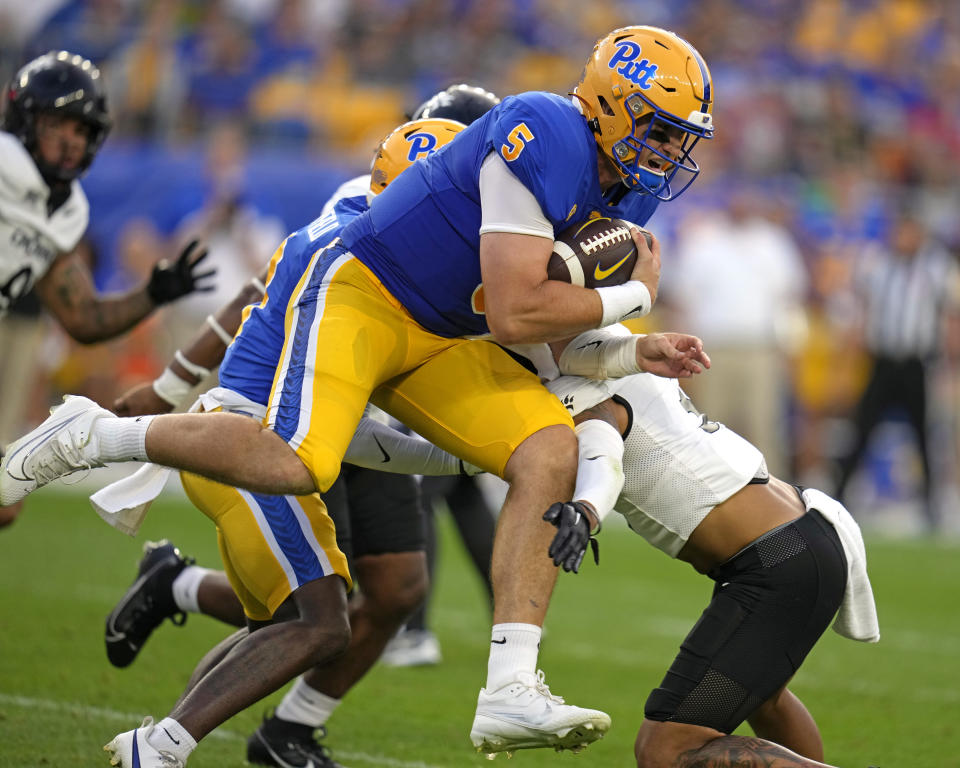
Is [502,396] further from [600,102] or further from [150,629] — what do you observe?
[150,629]

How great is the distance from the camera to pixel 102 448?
3516 mm

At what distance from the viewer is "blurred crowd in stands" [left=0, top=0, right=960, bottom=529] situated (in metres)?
11.2

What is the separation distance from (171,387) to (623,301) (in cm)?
157

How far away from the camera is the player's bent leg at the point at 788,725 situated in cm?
370

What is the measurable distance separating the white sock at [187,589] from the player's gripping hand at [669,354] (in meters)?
1.75

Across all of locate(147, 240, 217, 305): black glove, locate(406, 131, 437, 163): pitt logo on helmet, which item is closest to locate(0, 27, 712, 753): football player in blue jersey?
locate(406, 131, 437, 163): pitt logo on helmet

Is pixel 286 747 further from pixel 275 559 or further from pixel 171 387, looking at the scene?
pixel 171 387

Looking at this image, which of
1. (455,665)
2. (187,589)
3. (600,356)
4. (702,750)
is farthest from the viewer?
(455,665)

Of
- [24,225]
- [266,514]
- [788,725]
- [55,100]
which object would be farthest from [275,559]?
[55,100]

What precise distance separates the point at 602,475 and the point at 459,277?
66cm

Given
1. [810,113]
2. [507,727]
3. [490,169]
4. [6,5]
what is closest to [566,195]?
[490,169]

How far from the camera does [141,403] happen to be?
4.31 meters

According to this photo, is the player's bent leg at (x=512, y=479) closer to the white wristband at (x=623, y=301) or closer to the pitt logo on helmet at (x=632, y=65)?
the white wristband at (x=623, y=301)

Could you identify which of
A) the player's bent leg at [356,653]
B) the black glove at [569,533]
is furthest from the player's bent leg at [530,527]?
the player's bent leg at [356,653]
